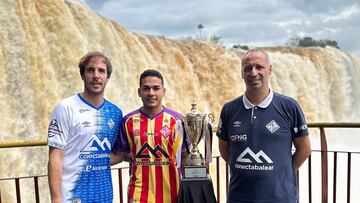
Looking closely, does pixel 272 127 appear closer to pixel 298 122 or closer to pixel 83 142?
pixel 298 122

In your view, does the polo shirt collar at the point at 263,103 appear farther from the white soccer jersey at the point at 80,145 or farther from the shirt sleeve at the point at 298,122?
the white soccer jersey at the point at 80,145

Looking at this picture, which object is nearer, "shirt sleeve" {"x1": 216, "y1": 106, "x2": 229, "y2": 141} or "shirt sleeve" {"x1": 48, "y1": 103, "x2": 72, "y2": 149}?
"shirt sleeve" {"x1": 48, "y1": 103, "x2": 72, "y2": 149}

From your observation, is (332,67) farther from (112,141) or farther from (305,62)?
(112,141)

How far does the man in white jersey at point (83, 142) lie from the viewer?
2.58 m

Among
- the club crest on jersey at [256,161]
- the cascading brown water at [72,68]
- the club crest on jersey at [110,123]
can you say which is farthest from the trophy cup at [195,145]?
the cascading brown water at [72,68]

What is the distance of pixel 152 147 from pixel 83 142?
419 millimetres

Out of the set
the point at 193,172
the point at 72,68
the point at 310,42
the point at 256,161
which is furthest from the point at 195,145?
the point at 310,42

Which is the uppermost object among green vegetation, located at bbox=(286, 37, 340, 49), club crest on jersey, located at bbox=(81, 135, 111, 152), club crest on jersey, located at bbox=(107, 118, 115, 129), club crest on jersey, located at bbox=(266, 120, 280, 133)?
green vegetation, located at bbox=(286, 37, 340, 49)

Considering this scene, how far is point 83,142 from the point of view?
2.63 meters

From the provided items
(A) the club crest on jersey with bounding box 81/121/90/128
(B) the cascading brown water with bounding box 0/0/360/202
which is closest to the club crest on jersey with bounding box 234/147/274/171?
(A) the club crest on jersey with bounding box 81/121/90/128

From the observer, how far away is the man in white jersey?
8.48ft

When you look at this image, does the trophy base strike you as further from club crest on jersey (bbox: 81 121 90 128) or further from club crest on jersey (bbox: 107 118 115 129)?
club crest on jersey (bbox: 81 121 90 128)

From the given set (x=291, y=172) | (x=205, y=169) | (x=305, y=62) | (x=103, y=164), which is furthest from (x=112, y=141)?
(x=305, y=62)

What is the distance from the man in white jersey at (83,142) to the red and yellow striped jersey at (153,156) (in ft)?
0.57
